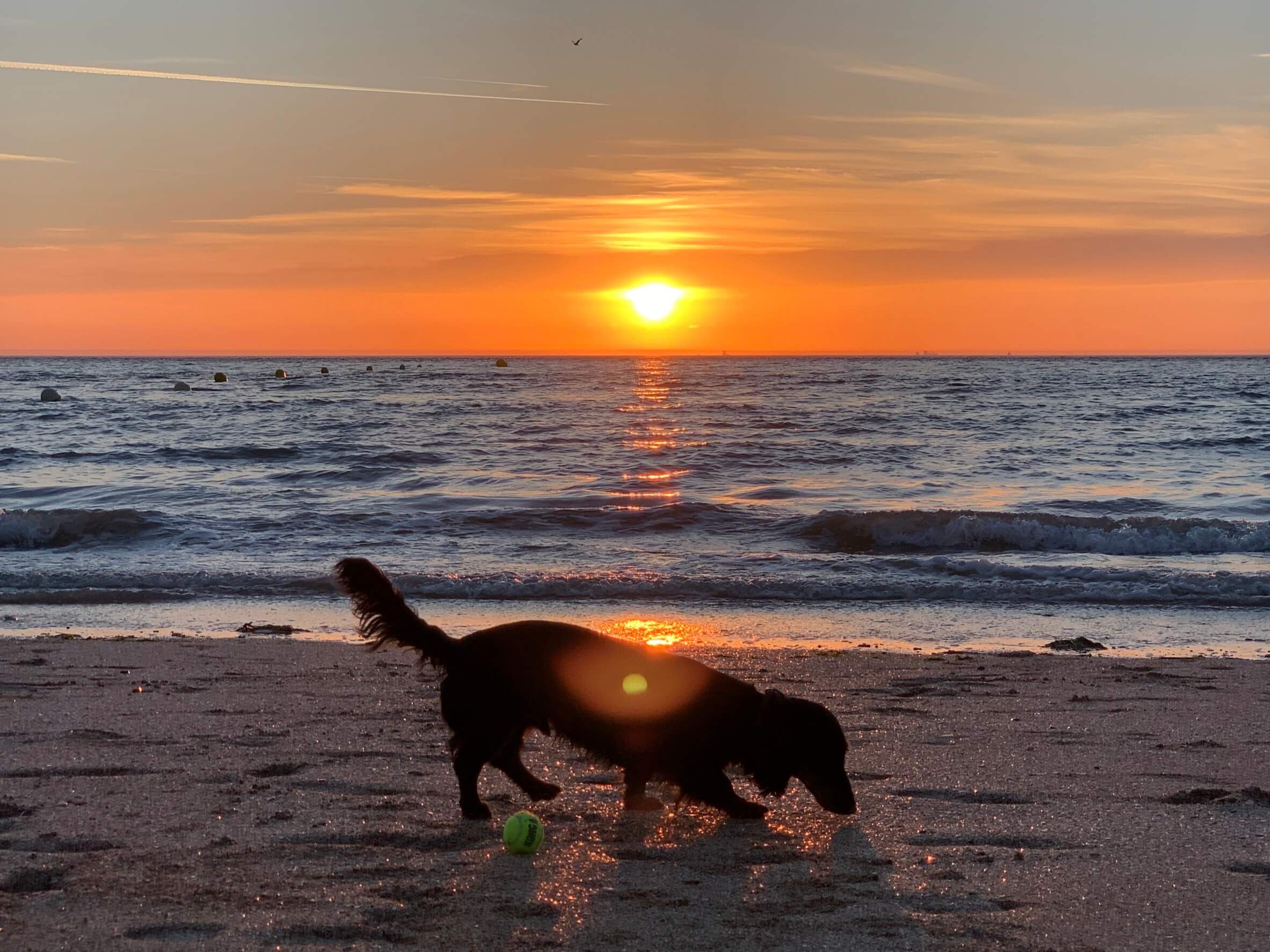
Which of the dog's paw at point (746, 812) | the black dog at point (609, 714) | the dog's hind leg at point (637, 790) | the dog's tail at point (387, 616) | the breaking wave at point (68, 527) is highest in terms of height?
the dog's tail at point (387, 616)

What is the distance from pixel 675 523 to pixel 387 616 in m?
11.6

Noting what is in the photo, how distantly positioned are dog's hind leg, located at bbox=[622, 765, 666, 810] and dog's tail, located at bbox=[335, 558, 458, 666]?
885 mm

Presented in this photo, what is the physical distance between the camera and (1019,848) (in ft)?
14.1

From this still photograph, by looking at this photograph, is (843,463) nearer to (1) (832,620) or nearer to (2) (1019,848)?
(1) (832,620)

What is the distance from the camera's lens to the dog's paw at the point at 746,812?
15.8 feet

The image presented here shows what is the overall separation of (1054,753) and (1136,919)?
2.09 m

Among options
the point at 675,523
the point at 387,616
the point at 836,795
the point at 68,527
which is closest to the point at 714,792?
the point at 836,795

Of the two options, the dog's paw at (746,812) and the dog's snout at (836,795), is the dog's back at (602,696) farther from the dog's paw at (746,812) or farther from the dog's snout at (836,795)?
the dog's snout at (836,795)

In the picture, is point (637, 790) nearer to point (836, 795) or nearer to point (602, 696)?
point (602, 696)

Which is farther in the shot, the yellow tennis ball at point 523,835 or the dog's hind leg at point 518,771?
the dog's hind leg at point 518,771

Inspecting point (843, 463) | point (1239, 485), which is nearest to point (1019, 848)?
point (1239, 485)

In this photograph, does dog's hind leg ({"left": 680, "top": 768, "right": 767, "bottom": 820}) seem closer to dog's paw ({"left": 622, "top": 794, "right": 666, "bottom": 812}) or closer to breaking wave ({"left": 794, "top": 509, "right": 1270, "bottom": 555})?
dog's paw ({"left": 622, "top": 794, "right": 666, "bottom": 812})

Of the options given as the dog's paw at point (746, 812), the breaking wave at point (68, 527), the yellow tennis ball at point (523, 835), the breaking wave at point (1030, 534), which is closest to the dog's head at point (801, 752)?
the dog's paw at point (746, 812)

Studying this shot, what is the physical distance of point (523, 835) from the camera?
14.1 ft
